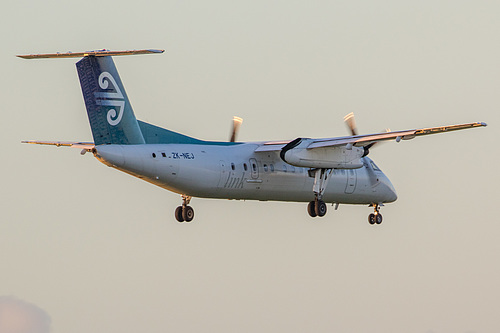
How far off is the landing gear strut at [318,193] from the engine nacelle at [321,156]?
130cm

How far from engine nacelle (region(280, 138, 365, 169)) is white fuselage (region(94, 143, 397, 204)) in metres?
1.67

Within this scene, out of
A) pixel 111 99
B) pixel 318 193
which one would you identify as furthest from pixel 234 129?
pixel 111 99

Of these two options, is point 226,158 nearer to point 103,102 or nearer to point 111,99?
point 111,99

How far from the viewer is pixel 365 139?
49.3 metres

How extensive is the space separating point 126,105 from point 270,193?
8893 mm

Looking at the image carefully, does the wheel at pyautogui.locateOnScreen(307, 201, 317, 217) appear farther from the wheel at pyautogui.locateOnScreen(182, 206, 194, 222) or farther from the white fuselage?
the wheel at pyautogui.locateOnScreen(182, 206, 194, 222)

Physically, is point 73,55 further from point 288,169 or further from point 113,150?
point 288,169

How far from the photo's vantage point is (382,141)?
49.8 metres

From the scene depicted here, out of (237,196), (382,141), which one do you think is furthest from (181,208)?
(382,141)

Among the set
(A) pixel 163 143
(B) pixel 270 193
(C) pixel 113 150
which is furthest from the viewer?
(B) pixel 270 193

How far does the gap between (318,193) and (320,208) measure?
2.24ft

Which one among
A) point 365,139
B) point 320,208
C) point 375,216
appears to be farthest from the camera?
point 375,216

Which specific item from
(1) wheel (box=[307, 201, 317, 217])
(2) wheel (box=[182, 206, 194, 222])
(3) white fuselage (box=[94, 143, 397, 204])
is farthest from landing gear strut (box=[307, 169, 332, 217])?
(2) wheel (box=[182, 206, 194, 222])

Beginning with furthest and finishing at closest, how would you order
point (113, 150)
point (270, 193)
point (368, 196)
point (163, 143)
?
point (368, 196), point (270, 193), point (163, 143), point (113, 150)
